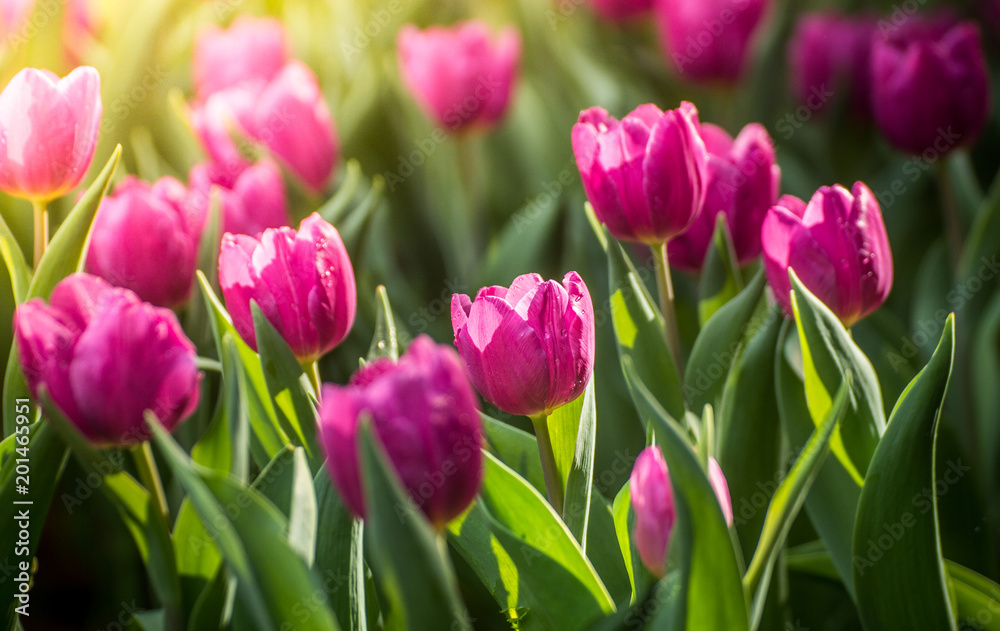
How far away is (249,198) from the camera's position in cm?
98

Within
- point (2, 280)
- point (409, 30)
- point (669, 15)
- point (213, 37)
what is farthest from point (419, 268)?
point (2, 280)

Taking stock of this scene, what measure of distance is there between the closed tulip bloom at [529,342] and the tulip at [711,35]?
3.85 feet

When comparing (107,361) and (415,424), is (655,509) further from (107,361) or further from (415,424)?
(107,361)

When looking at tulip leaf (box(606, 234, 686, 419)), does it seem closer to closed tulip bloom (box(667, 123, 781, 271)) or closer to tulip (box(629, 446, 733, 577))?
closed tulip bloom (box(667, 123, 781, 271))

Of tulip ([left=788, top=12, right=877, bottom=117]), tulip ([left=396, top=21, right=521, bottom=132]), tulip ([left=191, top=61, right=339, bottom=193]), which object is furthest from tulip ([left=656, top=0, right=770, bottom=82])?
tulip ([left=191, top=61, right=339, bottom=193])

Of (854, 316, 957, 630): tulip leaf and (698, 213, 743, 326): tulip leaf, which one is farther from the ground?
(698, 213, 743, 326): tulip leaf

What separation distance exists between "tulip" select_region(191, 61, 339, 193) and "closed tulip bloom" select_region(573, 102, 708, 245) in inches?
24.2

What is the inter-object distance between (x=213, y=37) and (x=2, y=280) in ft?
3.14

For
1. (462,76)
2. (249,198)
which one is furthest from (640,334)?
(462,76)

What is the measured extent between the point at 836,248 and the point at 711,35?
104cm

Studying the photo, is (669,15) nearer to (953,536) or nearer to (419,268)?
(419,268)

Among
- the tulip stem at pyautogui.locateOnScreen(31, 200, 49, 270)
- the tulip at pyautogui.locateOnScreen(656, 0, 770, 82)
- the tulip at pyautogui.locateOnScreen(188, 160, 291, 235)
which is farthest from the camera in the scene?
the tulip at pyautogui.locateOnScreen(656, 0, 770, 82)

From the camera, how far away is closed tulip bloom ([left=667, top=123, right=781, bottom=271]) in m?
0.79

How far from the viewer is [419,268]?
1525 mm
